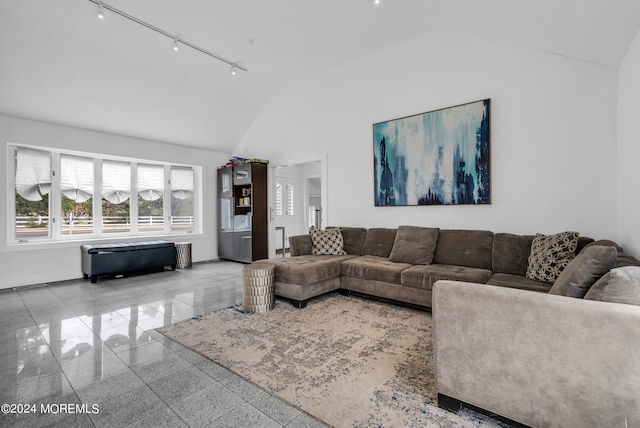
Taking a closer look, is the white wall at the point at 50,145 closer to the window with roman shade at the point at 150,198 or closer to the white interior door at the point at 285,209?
the window with roman shade at the point at 150,198

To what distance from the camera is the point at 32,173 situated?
4.68m

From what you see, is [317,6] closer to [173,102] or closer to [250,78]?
[250,78]

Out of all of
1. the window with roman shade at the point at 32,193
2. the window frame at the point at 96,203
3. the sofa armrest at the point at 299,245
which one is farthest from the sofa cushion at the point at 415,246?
the window with roman shade at the point at 32,193

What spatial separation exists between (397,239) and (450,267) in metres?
0.80

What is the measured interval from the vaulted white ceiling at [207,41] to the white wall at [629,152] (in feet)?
0.66

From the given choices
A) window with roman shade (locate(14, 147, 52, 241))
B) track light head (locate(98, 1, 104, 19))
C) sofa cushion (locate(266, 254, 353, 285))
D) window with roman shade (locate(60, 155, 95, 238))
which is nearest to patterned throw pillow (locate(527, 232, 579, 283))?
sofa cushion (locate(266, 254, 353, 285))

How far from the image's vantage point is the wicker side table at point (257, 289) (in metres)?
3.29

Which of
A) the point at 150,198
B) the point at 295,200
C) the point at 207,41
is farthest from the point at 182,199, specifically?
the point at 207,41

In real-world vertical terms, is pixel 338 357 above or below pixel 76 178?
below

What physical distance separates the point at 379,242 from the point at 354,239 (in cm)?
43

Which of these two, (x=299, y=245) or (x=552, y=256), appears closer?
(x=552, y=256)

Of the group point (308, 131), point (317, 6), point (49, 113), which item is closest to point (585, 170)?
point (317, 6)

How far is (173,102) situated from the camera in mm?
5180

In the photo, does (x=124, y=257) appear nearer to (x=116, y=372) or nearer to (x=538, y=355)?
(x=116, y=372)
